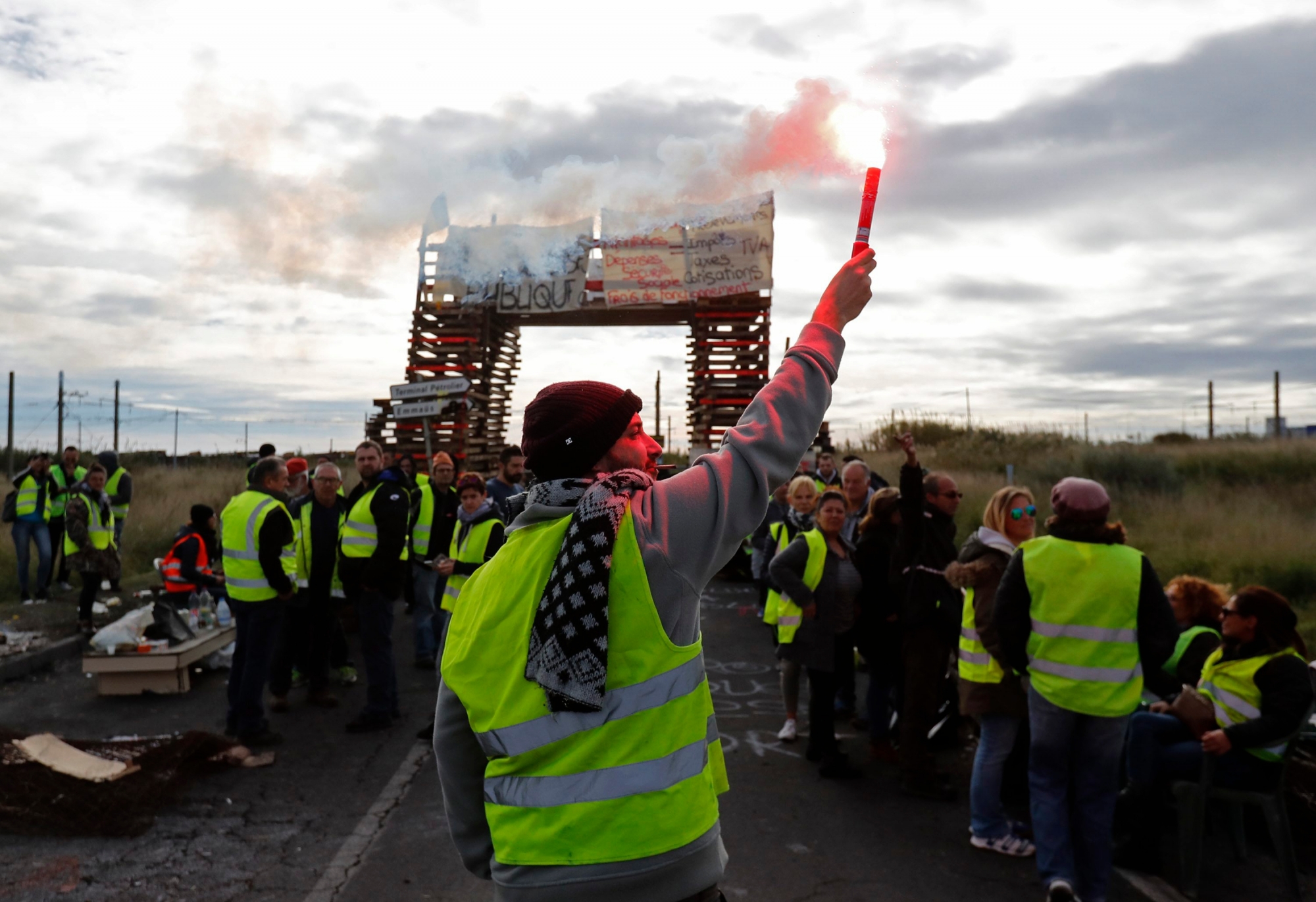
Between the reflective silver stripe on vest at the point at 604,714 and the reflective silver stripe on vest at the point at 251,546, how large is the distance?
19.5ft

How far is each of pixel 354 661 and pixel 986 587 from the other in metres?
7.31

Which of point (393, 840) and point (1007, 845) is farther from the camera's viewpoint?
point (393, 840)

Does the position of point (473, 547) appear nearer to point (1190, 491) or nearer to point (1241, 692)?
point (1241, 692)

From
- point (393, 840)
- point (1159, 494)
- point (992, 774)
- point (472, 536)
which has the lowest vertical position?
point (393, 840)

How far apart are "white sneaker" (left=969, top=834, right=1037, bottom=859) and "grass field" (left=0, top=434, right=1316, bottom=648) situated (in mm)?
4873

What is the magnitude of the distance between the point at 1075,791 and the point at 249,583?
5.79m

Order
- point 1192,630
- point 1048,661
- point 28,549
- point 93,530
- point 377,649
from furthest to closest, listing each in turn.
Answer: point 28,549, point 93,530, point 377,649, point 1192,630, point 1048,661

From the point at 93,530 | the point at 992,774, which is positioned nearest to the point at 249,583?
the point at 992,774

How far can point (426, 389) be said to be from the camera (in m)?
13.1

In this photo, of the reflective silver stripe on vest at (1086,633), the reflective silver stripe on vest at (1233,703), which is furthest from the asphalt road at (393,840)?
the reflective silver stripe on vest at (1086,633)

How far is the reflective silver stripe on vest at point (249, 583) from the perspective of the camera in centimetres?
721

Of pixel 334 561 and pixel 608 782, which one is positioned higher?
pixel 608 782

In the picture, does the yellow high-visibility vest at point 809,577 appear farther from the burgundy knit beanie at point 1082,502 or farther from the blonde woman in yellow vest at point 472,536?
the burgundy knit beanie at point 1082,502

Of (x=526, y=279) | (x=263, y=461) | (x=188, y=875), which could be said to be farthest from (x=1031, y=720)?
(x=526, y=279)
